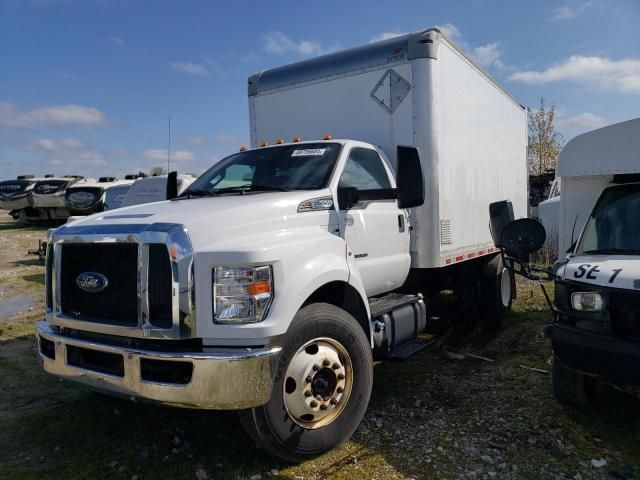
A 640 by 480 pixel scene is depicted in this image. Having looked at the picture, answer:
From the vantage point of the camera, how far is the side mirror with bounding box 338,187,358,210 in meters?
4.23

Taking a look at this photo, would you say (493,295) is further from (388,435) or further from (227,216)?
(227,216)

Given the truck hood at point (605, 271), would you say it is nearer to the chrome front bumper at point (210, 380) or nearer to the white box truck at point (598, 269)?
the white box truck at point (598, 269)

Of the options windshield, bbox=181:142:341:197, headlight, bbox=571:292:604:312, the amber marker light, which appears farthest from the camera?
windshield, bbox=181:142:341:197

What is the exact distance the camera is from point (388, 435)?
388 centimetres

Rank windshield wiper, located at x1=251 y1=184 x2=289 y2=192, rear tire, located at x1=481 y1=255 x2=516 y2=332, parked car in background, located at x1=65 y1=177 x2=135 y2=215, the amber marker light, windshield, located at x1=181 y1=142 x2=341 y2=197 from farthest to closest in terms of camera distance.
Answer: parked car in background, located at x1=65 y1=177 x2=135 y2=215 < rear tire, located at x1=481 y1=255 x2=516 y2=332 < windshield, located at x1=181 y1=142 x2=341 y2=197 < windshield wiper, located at x1=251 y1=184 x2=289 y2=192 < the amber marker light

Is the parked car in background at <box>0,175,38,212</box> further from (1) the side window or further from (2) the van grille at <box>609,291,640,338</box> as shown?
(2) the van grille at <box>609,291,640,338</box>

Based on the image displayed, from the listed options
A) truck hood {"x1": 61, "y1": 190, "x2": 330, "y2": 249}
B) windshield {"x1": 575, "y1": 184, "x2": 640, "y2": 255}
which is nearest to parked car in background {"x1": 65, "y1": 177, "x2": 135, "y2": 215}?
truck hood {"x1": 61, "y1": 190, "x2": 330, "y2": 249}

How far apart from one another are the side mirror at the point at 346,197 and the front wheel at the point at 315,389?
0.94m

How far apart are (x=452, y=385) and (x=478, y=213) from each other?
97.9 inches

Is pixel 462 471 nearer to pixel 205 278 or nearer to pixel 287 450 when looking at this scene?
pixel 287 450

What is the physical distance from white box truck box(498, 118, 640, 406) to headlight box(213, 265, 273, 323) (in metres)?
2.15

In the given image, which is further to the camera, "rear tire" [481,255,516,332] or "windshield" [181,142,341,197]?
"rear tire" [481,255,516,332]

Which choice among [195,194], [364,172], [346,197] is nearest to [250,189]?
[195,194]

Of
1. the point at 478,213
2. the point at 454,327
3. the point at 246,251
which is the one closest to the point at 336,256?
the point at 246,251
